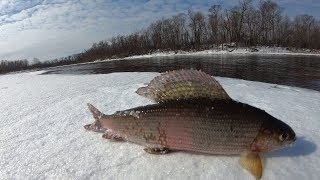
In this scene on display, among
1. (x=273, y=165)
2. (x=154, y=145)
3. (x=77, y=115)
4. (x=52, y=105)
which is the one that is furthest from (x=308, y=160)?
(x=52, y=105)

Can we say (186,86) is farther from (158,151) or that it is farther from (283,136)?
(283,136)

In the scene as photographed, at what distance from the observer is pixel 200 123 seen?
3.76 metres

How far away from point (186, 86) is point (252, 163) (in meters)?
1.08

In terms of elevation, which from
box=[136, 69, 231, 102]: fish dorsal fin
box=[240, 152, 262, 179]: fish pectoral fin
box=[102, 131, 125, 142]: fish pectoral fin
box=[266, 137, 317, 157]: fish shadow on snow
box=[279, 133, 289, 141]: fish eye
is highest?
box=[136, 69, 231, 102]: fish dorsal fin

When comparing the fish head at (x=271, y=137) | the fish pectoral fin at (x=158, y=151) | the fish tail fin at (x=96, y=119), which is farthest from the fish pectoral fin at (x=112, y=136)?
the fish head at (x=271, y=137)

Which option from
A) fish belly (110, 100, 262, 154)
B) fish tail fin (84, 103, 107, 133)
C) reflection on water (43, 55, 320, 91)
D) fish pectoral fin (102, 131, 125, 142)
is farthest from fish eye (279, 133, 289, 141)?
reflection on water (43, 55, 320, 91)

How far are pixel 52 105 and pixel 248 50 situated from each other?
78191 mm

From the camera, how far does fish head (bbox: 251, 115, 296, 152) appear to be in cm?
356

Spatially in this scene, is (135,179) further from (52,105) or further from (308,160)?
(52,105)

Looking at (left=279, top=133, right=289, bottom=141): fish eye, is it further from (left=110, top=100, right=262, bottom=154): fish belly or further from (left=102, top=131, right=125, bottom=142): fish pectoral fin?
(left=102, top=131, right=125, bottom=142): fish pectoral fin

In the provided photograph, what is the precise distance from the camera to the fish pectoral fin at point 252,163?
338cm

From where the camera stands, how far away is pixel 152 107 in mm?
4055

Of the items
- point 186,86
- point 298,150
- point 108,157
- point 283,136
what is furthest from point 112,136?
point 298,150

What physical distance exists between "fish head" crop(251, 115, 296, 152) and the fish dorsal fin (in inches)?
21.3
